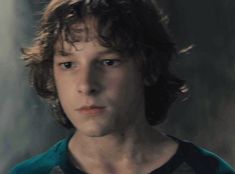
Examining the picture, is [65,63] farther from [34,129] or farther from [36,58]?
Answer: [34,129]

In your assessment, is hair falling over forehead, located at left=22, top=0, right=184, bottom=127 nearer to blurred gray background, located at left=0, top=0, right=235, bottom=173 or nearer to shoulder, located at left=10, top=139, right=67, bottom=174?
shoulder, located at left=10, top=139, right=67, bottom=174

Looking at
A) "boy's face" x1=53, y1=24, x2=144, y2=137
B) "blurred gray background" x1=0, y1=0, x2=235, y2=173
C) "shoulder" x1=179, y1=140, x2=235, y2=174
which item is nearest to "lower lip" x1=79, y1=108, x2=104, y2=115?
"boy's face" x1=53, y1=24, x2=144, y2=137

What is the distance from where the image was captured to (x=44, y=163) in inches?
31.7

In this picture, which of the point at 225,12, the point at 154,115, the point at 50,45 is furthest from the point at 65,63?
the point at 225,12

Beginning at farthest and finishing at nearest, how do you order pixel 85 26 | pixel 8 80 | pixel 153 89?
pixel 8 80 < pixel 153 89 < pixel 85 26

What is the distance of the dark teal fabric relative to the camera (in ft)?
2.60

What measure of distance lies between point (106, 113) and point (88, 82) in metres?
0.04

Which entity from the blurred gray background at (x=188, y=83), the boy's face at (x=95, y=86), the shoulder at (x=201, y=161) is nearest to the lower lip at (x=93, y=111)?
the boy's face at (x=95, y=86)

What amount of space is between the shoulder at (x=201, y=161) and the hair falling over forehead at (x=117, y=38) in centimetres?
7

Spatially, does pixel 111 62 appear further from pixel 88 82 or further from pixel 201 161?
pixel 201 161

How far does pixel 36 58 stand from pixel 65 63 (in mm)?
78

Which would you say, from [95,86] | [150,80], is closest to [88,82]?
[95,86]

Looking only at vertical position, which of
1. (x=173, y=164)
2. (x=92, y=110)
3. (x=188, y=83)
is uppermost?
(x=92, y=110)

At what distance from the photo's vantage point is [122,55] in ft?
2.52
